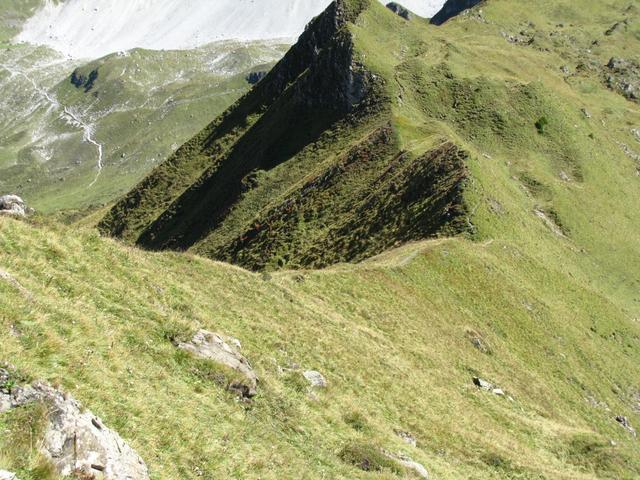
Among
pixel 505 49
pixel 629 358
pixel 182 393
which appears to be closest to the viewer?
pixel 182 393

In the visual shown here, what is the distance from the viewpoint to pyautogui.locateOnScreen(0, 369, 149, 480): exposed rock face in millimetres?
9375

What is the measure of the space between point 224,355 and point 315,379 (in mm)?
5649

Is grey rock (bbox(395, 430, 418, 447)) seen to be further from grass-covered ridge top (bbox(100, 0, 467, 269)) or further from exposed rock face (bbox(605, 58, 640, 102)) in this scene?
exposed rock face (bbox(605, 58, 640, 102))

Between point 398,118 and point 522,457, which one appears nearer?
point 522,457

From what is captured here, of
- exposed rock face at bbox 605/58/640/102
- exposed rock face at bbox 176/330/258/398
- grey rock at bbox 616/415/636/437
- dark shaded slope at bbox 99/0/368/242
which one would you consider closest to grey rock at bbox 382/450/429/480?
exposed rock face at bbox 176/330/258/398

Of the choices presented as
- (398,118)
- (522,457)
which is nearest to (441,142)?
(398,118)

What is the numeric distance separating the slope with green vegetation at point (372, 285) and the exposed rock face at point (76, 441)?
427mm

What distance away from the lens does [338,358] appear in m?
27.3

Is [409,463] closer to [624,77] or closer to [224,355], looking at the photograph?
[224,355]

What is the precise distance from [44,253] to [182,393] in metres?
7.76

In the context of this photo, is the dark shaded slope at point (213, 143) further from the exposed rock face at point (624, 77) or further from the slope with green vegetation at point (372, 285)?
the exposed rock face at point (624, 77)

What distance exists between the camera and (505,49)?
131m

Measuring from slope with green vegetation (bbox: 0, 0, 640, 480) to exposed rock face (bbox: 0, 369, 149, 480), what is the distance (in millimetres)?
427

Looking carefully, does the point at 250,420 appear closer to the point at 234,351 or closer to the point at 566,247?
the point at 234,351
